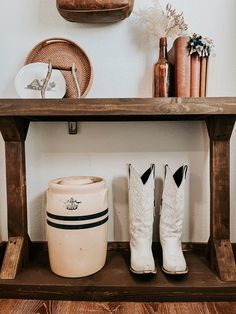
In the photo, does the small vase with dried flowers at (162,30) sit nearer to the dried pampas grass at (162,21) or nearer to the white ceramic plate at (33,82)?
the dried pampas grass at (162,21)

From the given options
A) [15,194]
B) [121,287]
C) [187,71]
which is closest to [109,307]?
[121,287]

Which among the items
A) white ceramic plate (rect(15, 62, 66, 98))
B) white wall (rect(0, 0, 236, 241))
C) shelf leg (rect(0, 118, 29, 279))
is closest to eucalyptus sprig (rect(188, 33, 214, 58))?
white wall (rect(0, 0, 236, 241))

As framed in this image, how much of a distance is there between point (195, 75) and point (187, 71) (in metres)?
0.04

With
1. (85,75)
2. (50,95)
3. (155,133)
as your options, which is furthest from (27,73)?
(155,133)

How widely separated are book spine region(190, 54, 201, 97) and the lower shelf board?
2.30ft

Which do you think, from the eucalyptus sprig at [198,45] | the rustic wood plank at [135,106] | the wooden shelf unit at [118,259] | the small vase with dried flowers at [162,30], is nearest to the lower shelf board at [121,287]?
the wooden shelf unit at [118,259]

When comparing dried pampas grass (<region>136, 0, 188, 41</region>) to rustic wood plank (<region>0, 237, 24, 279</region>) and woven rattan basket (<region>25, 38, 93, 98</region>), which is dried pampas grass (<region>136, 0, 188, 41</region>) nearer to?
woven rattan basket (<region>25, 38, 93, 98</region>)

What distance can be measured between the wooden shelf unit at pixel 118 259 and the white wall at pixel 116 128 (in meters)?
0.13

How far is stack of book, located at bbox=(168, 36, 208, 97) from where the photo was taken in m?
0.99

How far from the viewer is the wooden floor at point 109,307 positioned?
872 millimetres

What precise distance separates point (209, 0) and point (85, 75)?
66 centimetres

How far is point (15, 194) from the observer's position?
1049 mm

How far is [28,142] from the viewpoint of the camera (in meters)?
1.23

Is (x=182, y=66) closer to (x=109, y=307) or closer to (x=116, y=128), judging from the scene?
(x=116, y=128)
